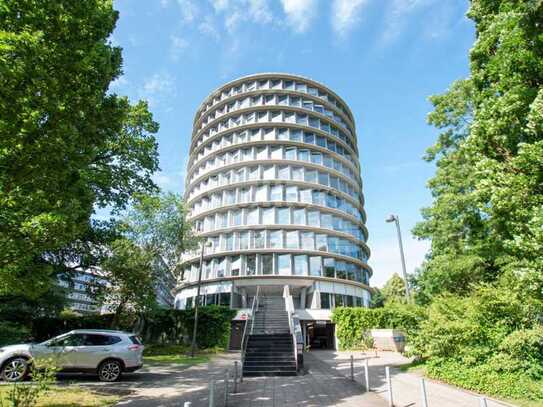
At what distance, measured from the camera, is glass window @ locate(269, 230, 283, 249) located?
32.2 metres

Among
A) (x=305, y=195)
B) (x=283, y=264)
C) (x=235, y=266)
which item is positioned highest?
(x=305, y=195)

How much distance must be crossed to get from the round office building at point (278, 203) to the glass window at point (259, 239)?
11cm

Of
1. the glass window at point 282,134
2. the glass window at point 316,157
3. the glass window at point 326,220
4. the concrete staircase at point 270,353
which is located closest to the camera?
the concrete staircase at point 270,353

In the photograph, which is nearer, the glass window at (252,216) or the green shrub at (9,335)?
the green shrub at (9,335)

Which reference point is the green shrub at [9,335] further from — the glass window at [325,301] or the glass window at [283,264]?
the glass window at [325,301]

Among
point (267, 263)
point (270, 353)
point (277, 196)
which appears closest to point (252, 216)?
point (277, 196)

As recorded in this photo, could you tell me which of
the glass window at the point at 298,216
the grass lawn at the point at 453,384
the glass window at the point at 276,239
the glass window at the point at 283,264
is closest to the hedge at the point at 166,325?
the glass window at the point at 283,264

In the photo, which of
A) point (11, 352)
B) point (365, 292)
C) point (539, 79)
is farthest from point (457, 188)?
point (365, 292)

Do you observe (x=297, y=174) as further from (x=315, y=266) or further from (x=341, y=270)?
(x=341, y=270)

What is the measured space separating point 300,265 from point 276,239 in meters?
3.79

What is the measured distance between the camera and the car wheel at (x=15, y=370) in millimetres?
10148

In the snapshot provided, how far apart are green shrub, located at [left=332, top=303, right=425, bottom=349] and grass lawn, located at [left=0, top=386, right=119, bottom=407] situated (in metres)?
20.8

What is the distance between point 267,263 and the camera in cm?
3147

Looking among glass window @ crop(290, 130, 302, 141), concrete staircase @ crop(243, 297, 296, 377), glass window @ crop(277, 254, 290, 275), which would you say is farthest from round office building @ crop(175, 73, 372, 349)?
concrete staircase @ crop(243, 297, 296, 377)
